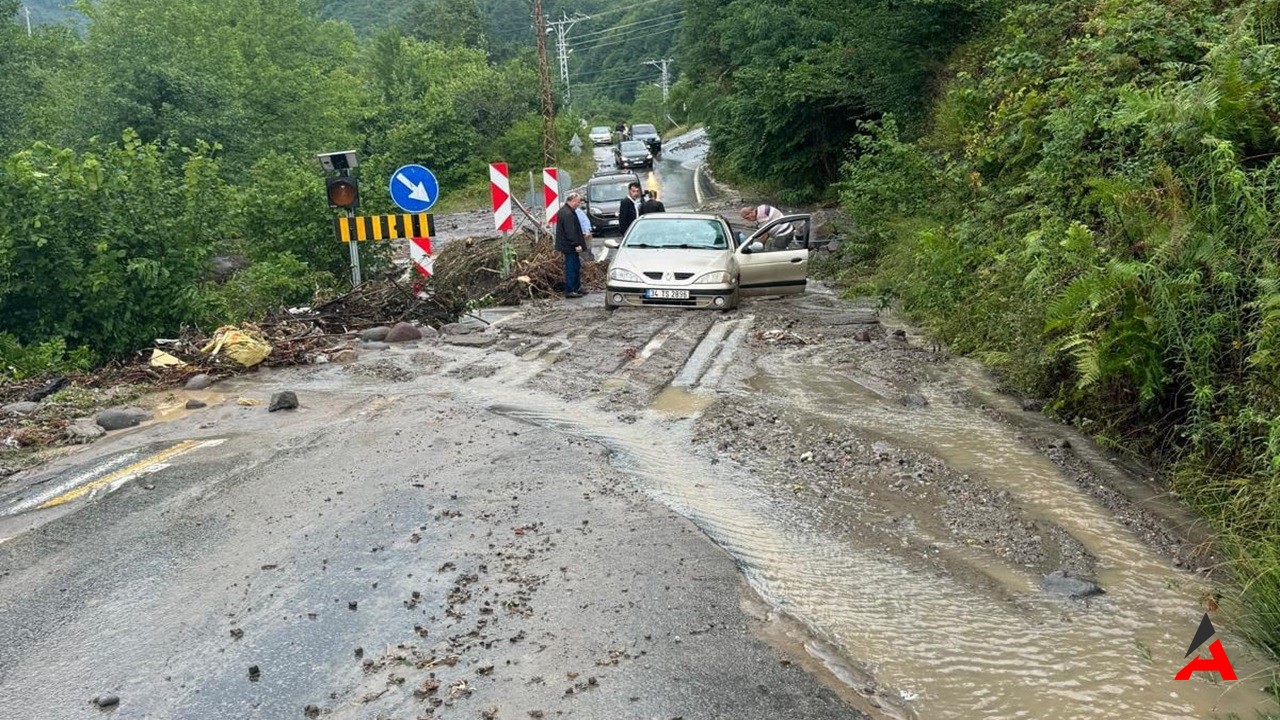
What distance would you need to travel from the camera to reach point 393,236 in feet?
44.8

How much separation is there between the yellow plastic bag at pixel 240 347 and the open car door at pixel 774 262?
6.87 meters

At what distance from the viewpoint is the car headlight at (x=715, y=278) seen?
45.2 feet

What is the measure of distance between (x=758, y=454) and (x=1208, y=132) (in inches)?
148

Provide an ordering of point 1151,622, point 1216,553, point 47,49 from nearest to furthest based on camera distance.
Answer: point 1151,622 < point 1216,553 < point 47,49

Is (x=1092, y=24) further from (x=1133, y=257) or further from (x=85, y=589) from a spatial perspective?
(x=85, y=589)

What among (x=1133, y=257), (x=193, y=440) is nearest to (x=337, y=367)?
(x=193, y=440)

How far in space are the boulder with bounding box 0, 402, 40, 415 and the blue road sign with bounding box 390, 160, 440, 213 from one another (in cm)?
Result: 565

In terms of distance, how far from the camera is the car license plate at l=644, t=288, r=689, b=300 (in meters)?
13.8

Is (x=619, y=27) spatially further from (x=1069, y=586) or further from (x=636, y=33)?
(x=1069, y=586)

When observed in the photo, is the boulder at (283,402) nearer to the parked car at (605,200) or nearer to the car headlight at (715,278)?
the car headlight at (715,278)

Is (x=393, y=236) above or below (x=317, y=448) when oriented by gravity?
above

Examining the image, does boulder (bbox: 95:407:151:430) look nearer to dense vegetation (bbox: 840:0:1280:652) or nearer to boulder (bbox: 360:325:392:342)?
boulder (bbox: 360:325:392:342)

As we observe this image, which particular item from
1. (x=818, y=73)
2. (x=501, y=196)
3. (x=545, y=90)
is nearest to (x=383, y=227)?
(x=501, y=196)

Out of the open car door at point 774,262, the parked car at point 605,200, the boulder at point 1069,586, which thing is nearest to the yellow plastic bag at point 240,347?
the open car door at point 774,262
